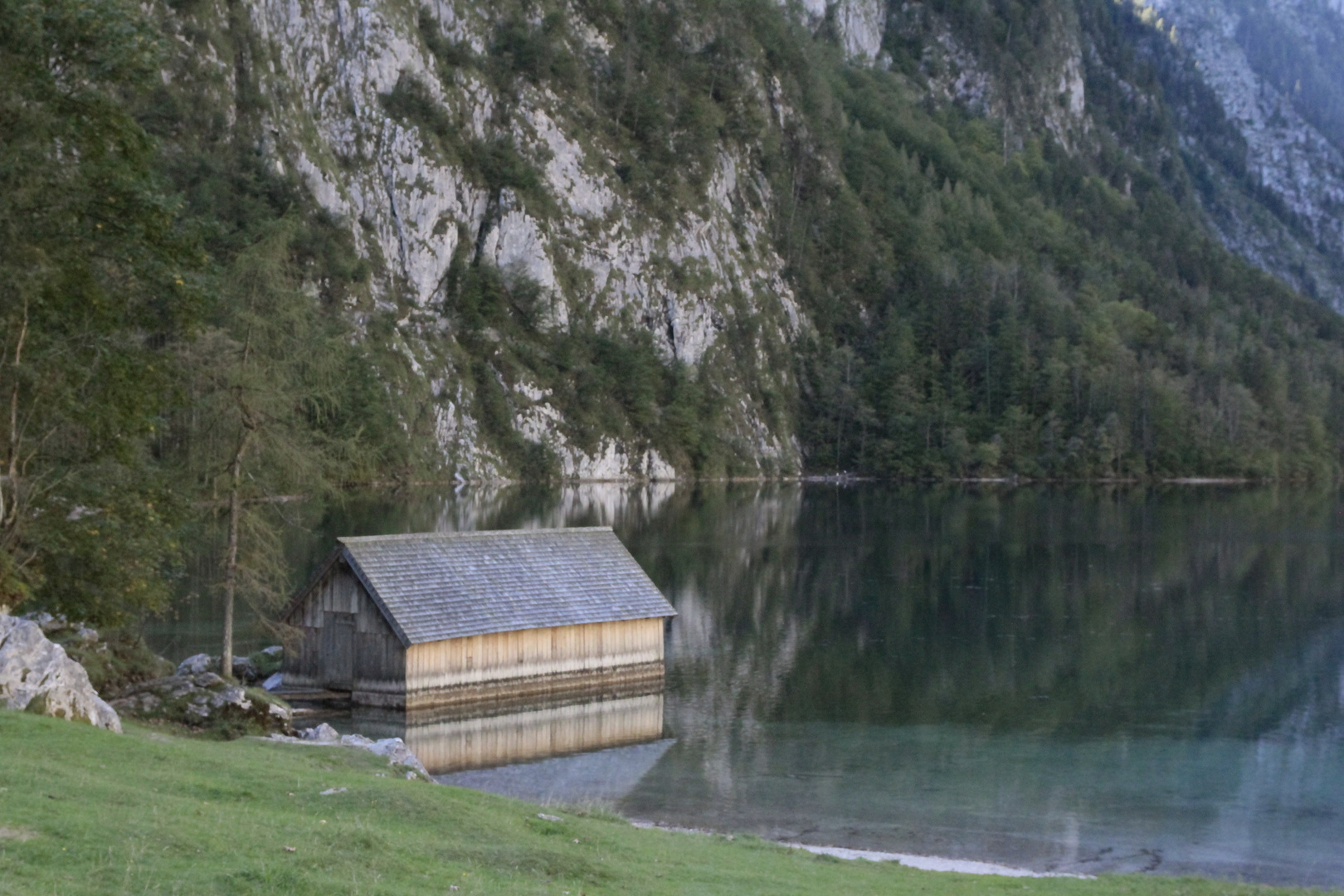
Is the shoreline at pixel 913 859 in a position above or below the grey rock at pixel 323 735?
below

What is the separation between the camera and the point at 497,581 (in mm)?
37875

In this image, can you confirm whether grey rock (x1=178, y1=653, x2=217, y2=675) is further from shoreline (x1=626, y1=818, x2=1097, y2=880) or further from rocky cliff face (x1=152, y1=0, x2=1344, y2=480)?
rocky cliff face (x1=152, y1=0, x2=1344, y2=480)

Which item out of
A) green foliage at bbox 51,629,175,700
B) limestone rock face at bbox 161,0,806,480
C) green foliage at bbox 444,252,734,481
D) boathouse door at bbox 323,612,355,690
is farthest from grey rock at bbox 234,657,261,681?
green foliage at bbox 444,252,734,481

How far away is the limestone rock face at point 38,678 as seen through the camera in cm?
2038

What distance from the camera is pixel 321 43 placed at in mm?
132375

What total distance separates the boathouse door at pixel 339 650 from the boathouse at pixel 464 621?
20 mm

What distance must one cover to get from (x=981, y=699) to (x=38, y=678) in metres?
27.7

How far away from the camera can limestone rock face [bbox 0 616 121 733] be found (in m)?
20.4

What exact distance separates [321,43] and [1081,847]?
395 feet

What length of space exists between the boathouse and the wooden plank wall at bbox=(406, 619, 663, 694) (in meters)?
0.03

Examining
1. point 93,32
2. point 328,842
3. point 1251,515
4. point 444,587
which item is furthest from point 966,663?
point 1251,515

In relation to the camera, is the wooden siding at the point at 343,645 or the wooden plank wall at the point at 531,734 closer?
the wooden plank wall at the point at 531,734

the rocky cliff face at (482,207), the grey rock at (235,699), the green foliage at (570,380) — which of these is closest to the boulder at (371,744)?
the grey rock at (235,699)

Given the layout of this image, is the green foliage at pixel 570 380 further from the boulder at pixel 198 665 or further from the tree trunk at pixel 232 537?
the tree trunk at pixel 232 537
